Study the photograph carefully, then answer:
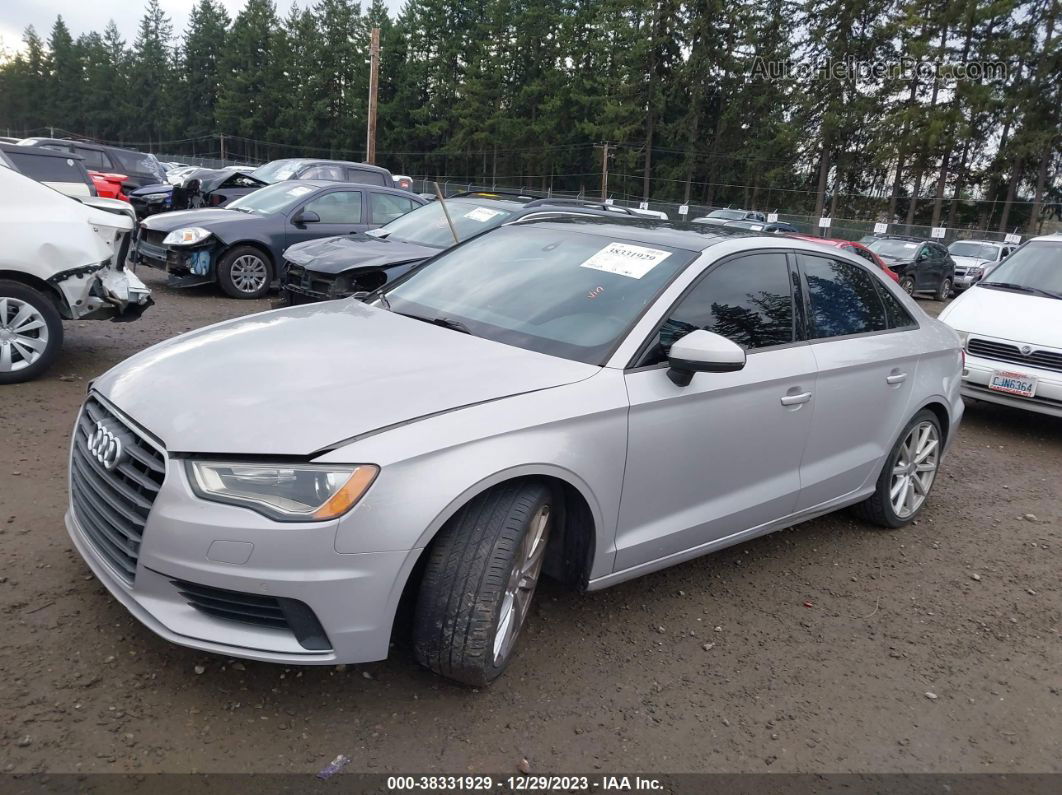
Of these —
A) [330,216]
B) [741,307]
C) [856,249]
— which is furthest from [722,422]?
[856,249]

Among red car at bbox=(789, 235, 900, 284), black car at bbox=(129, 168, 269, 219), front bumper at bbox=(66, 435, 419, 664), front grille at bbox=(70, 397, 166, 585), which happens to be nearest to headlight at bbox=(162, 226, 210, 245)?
black car at bbox=(129, 168, 269, 219)

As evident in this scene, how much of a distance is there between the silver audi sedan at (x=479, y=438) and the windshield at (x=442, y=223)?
4.66 metres

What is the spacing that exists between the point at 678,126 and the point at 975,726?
54.7 meters

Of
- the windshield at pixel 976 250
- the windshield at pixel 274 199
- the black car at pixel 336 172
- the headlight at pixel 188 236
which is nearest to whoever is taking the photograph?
the headlight at pixel 188 236

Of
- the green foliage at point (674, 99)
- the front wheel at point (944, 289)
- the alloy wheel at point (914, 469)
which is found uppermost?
the green foliage at point (674, 99)

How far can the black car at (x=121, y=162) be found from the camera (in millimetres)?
19328

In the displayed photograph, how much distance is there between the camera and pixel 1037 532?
504cm

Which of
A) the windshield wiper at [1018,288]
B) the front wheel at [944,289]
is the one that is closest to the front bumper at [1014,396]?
the windshield wiper at [1018,288]

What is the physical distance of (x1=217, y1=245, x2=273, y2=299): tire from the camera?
10.1 meters

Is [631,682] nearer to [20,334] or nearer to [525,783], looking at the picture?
[525,783]

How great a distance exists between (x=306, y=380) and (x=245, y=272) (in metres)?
8.18

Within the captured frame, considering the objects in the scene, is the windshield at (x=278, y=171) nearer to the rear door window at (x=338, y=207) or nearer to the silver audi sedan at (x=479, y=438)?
the rear door window at (x=338, y=207)

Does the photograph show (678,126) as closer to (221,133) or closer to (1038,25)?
(1038,25)

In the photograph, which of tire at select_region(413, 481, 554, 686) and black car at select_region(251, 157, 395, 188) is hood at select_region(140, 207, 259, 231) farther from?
tire at select_region(413, 481, 554, 686)
